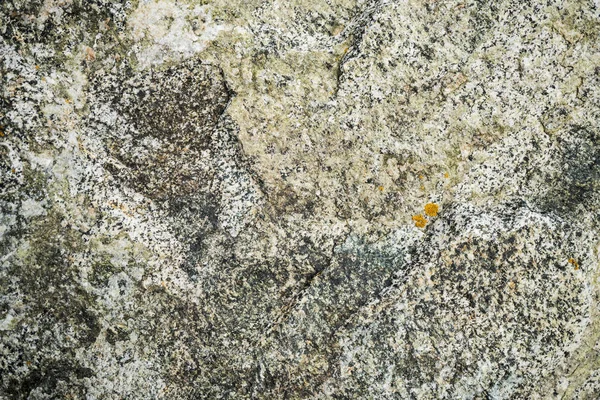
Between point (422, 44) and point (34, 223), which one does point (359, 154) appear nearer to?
point (422, 44)

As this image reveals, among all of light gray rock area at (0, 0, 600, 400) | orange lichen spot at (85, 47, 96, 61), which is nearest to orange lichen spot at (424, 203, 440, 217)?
light gray rock area at (0, 0, 600, 400)

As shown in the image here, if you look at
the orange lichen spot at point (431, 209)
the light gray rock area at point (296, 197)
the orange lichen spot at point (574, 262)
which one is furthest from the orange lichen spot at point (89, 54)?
the orange lichen spot at point (574, 262)

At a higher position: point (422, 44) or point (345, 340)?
point (422, 44)

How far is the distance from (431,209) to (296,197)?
0.60m

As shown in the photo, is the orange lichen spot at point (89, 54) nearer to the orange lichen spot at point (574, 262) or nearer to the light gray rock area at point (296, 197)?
the light gray rock area at point (296, 197)

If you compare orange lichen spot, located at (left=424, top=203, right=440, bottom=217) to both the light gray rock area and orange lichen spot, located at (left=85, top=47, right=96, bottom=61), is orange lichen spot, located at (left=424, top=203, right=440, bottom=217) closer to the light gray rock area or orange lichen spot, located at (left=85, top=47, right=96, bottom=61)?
the light gray rock area

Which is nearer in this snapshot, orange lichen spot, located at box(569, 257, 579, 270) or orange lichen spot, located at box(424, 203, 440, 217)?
orange lichen spot, located at box(569, 257, 579, 270)

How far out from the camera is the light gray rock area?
2.13 metres

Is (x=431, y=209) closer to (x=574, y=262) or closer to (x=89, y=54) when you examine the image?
(x=574, y=262)

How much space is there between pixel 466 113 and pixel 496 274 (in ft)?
2.29

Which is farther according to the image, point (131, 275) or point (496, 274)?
point (131, 275)

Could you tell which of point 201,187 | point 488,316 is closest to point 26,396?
point 201,187

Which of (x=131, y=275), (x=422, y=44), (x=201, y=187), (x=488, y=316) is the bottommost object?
(x=131, y=275)

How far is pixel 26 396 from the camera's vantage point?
7.41 feet
